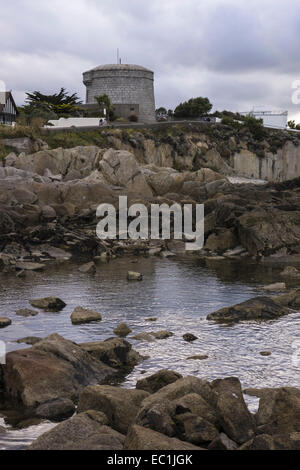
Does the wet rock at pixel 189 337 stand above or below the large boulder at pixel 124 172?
below

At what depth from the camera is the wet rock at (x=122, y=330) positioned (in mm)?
21062

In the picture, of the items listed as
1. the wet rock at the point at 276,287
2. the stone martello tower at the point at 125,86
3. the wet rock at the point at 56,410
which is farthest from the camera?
the stone martello tower at the point at 125,86

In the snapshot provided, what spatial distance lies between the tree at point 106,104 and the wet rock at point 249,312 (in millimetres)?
84798

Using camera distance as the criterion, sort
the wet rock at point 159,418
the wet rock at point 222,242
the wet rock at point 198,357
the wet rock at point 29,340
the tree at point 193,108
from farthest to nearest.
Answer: the tree at point 193,108, the wet rock at point 222,242, the wet rock at point 29,340, the wet rock at point 198,357, the wet rock at point 159,418

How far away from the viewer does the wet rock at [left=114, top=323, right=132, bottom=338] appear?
829 inches

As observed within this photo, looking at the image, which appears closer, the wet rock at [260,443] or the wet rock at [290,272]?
the wet rock at [260,443]

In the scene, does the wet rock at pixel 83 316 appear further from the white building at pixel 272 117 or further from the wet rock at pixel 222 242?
the white building at pixel 272 117

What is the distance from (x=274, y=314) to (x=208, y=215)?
2431 cm

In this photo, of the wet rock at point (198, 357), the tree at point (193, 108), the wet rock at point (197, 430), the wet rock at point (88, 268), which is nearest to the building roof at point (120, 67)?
the tree at point (193, 108)

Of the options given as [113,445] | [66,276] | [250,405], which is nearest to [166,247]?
[66,276]

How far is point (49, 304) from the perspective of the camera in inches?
992

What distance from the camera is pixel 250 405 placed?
47.0 feet

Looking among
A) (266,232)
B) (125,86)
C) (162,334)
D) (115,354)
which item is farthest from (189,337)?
(125,86)

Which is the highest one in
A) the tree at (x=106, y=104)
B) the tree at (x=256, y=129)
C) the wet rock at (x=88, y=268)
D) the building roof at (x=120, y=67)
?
the building roof at (x=120, y=67)
